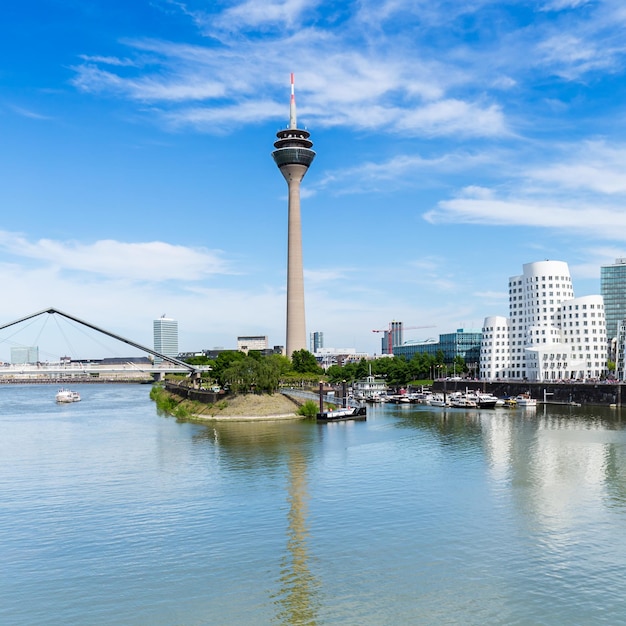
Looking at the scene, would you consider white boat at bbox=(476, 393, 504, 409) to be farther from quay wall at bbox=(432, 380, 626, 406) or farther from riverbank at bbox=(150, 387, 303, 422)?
riverbank at bbox=(150, 387, 303, 422)

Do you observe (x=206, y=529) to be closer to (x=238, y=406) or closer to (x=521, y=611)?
(x=521, y=611)

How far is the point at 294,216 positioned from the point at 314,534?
121 m

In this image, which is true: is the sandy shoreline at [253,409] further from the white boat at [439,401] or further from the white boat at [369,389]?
the white boat at [369,389]

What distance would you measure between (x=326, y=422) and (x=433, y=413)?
19.2 m

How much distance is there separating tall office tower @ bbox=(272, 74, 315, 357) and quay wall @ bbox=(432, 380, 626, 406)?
4059cm

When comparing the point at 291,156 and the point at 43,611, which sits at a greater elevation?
the point at 291,156

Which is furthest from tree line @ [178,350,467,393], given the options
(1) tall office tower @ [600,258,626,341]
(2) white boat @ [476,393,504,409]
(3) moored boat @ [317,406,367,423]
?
(1) tall office tower @ [600,258,626,341]

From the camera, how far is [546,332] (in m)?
123

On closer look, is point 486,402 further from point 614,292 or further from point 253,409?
point 614,292

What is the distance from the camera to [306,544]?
27.6 m

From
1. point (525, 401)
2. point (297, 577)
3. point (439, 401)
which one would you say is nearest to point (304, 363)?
point (439, 401)

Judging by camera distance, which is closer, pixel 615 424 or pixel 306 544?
pixel 306 544

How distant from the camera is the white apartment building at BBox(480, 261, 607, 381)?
120 meters

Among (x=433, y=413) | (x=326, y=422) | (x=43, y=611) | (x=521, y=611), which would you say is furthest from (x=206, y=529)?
(x=433, y=413)
